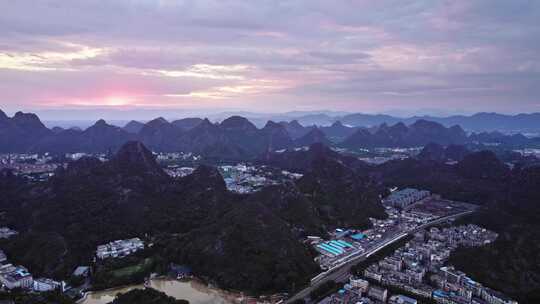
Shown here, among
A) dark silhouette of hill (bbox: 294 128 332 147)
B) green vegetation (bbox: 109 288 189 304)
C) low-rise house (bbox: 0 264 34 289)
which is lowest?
low-rise house (bbox: 0 264 34 289)

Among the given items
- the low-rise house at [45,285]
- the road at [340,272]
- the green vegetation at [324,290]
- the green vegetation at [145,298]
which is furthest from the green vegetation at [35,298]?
the green vegetation at [324,290]

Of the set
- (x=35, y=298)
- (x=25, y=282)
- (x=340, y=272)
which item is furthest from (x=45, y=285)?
(x=340, y=272)

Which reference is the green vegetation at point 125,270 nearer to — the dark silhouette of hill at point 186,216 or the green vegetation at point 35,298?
the dark silhouette of hill at point 186,216

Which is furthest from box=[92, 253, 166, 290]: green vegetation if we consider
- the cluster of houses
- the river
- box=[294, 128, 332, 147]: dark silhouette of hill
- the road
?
box=[294, 128, 332, 147]: dark silhouette of hill

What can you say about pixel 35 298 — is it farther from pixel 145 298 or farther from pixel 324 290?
pixel 324 290

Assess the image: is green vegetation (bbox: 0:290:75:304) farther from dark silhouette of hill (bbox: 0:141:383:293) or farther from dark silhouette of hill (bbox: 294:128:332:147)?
dark silhouette of hill (bbox: 294:128:332:147)

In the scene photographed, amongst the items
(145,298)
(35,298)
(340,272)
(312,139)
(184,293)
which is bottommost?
(184,293)

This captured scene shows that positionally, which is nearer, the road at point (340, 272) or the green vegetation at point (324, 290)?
the green vegetation at point (324, 290)
